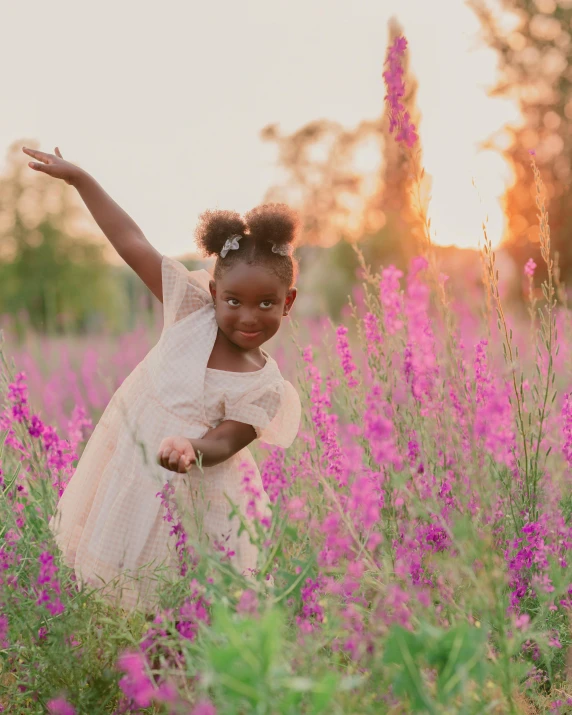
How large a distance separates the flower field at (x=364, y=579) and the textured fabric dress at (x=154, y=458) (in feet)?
0.39

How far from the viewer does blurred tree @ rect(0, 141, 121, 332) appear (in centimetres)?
2677

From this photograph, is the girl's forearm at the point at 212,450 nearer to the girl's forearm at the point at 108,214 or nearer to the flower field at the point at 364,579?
the flower field at the point at 364,579

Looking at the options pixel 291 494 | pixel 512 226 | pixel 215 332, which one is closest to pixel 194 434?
pixel 215 332

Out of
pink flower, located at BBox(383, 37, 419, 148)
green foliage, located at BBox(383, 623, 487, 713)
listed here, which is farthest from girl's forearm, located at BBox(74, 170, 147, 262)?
green foliage, located at BBox(383, 623, 487, 713)

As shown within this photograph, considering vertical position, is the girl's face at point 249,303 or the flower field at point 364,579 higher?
the girl's face at point 249,303

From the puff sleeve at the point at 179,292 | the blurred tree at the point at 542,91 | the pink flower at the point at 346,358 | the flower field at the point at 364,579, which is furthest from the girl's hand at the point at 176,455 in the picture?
the blurred tree at the point at 542,91

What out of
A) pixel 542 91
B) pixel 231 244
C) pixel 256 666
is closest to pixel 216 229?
pixel 231 244

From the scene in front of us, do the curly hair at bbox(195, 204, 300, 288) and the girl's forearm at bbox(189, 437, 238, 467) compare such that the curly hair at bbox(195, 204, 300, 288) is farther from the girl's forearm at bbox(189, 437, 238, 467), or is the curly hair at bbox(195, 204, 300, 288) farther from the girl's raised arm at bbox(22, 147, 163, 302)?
the girl's forearm at bbox(189, 437, 238, 467)

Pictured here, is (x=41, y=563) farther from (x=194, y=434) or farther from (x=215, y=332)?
(x=215, y=332)

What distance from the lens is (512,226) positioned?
729 inches

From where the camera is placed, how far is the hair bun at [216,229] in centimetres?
251

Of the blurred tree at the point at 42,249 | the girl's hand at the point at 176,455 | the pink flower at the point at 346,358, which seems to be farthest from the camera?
the blurred tree at the point at 42,249

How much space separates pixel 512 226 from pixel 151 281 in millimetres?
17118

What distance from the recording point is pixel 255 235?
2.48 metres
